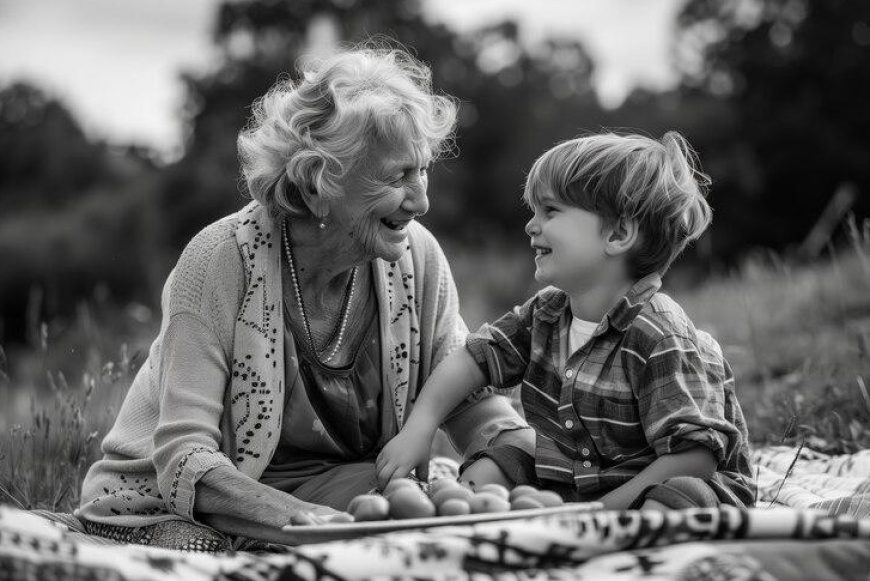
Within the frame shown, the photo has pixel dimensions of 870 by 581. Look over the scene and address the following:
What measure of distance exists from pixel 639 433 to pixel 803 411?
1593 mm

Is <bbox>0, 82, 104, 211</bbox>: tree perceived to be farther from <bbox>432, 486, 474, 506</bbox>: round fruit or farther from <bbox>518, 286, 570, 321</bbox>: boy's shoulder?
<bbox>432, 486, 474, 506</bbox>: round fruit

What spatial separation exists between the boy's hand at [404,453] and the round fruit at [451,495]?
0.60m

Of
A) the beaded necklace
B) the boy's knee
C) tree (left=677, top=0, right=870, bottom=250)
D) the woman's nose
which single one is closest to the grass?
the beaded necklace

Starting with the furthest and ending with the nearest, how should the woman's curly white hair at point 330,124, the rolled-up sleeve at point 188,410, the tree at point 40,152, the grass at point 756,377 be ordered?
the tree at point 40,152 < the grass at point 756,377 < the woman's curly white hair at point 330,124 < the rolled-up sleeve at point 188,410

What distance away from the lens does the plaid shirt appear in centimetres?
259

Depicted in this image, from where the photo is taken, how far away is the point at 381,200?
304 cm

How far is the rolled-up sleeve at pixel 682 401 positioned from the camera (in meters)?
2.54

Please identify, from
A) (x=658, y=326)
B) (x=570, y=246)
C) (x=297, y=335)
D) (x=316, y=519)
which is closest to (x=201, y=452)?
(x=297, y=335)

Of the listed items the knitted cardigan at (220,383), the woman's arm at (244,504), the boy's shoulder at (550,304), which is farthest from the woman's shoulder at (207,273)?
the boy's shoulder at (550,304)

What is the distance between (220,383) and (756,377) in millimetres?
2966

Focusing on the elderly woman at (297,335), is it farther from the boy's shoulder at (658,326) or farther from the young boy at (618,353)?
the boy's shoulder at (658,326)

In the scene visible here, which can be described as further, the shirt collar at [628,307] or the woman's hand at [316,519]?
the shirt collar at [628,307]

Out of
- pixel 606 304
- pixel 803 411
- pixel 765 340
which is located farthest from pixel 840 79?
pixel 606 304

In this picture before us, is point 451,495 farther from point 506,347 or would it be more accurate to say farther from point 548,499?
point 506,347
